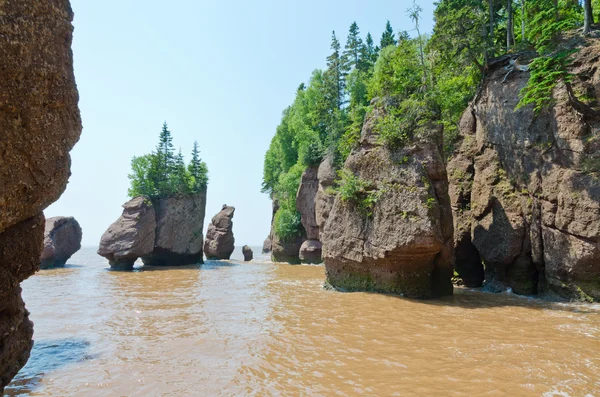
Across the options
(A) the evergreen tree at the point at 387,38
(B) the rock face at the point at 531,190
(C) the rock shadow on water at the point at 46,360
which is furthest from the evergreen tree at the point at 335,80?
(C) the rock shadow on water at the point at 46,360

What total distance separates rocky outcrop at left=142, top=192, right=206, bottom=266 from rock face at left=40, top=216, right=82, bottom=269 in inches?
305

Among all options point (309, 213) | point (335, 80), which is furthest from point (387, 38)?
point (309, 213)

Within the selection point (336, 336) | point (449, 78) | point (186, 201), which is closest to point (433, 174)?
point (336, 336)

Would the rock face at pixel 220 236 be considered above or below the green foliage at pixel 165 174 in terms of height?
below

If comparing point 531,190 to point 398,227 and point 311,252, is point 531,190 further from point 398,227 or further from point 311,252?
point 311,252

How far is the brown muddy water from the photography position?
5.62 meters

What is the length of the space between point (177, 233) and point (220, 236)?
23.2ft

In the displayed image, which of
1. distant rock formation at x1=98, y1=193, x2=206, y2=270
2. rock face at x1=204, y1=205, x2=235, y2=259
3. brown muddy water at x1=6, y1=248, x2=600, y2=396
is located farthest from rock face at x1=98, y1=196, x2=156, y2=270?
brown muddy water at x1=6, y1=248, x2=600, y2=396

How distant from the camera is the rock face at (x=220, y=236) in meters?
38.7

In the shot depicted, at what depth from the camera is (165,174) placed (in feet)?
114

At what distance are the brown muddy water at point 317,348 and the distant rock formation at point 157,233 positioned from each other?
16.2 meters

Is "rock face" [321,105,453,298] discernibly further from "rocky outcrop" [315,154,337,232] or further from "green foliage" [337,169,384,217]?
"rocky outcrop" [315,154,337,232]

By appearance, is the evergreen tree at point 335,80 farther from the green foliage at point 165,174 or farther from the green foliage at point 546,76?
the green foliage at point 546,76

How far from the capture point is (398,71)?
1630 cm
